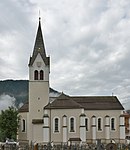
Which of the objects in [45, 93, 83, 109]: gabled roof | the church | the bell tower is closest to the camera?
the church

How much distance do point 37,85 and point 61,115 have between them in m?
7.86

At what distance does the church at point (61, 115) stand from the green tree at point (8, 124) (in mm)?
1280

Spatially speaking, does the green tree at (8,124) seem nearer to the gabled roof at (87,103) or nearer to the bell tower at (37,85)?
the bell tower at (37,85)

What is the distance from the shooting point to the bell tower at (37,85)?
75.6m

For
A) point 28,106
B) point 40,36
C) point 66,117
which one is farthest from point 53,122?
point 40,36

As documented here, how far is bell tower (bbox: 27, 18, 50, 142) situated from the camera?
248 ft

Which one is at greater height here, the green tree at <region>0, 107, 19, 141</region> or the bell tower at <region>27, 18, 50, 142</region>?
the bell tower at <region>27, 18, 50, 142</region>

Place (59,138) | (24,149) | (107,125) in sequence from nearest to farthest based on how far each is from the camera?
(24,149)
(59,138)
(107,125)

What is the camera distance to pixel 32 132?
74.8 metres

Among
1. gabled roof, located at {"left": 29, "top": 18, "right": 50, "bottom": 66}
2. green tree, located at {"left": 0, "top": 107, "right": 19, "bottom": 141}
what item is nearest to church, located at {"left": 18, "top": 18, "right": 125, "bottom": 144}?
gabled roof, located at {"left": 29, "top": 18, "right": 50, "bottom": 66}

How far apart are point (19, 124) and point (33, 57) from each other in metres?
13.0

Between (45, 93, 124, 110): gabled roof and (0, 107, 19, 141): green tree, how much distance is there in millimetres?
9304

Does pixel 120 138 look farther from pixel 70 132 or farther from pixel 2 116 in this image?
pixel 2 116

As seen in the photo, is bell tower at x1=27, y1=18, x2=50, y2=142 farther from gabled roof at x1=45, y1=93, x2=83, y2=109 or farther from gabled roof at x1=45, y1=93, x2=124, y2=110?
gabled roof at x1=45, y1=93, x2=124, y2=110
